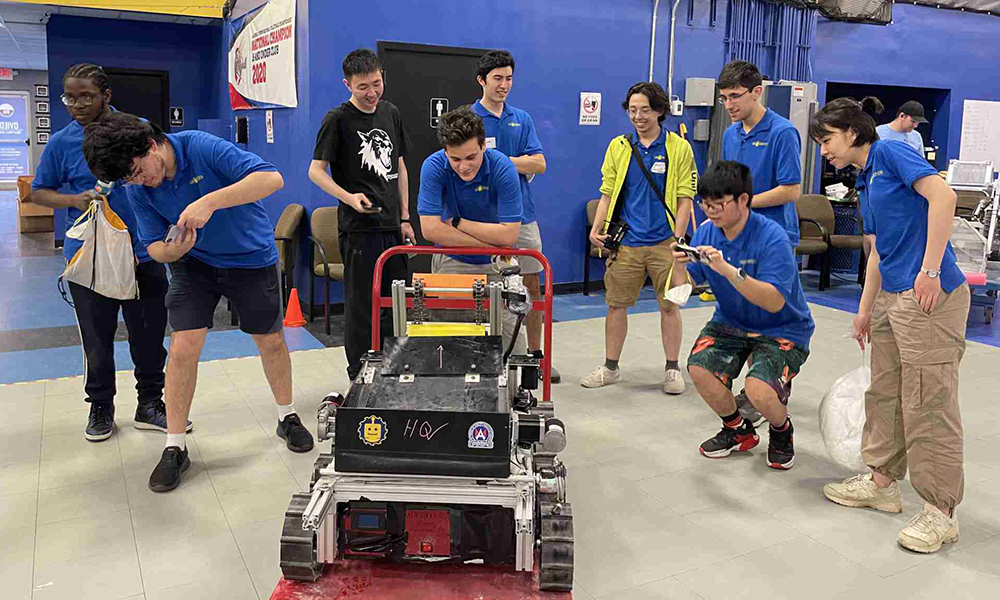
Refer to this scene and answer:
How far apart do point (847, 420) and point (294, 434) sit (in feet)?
7.38

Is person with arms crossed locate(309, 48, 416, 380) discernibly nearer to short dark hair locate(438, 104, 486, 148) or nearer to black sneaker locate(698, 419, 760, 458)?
short dark hair locate(438, 104, 486, 148)

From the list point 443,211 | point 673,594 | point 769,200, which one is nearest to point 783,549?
point 673,594

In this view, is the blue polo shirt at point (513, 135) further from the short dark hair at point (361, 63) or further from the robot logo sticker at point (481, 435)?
the robot logo sticker at point (481, 435)

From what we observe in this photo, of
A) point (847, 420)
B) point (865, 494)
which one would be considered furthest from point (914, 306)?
point (865, 494)

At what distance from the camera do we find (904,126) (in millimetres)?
6910

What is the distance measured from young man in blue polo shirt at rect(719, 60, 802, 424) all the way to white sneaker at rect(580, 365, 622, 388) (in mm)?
869

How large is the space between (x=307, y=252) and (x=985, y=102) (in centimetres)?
867

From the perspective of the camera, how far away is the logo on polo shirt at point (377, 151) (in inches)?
153

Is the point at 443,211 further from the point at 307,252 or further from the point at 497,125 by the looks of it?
the point at 307,252

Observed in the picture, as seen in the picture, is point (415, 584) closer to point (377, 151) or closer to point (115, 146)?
point (115, 146)

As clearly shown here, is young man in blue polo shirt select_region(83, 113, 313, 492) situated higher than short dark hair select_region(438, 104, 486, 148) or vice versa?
short dark hair select_region(438, 104, 486, 148)

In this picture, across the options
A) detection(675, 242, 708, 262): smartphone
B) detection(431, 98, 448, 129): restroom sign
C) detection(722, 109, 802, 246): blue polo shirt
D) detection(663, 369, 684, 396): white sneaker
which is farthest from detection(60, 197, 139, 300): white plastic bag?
detection(431, 98, 448, 129): restroom sign

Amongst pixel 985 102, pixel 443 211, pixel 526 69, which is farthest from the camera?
pixel 985 102

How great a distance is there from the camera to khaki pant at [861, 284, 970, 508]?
8.57 ft
